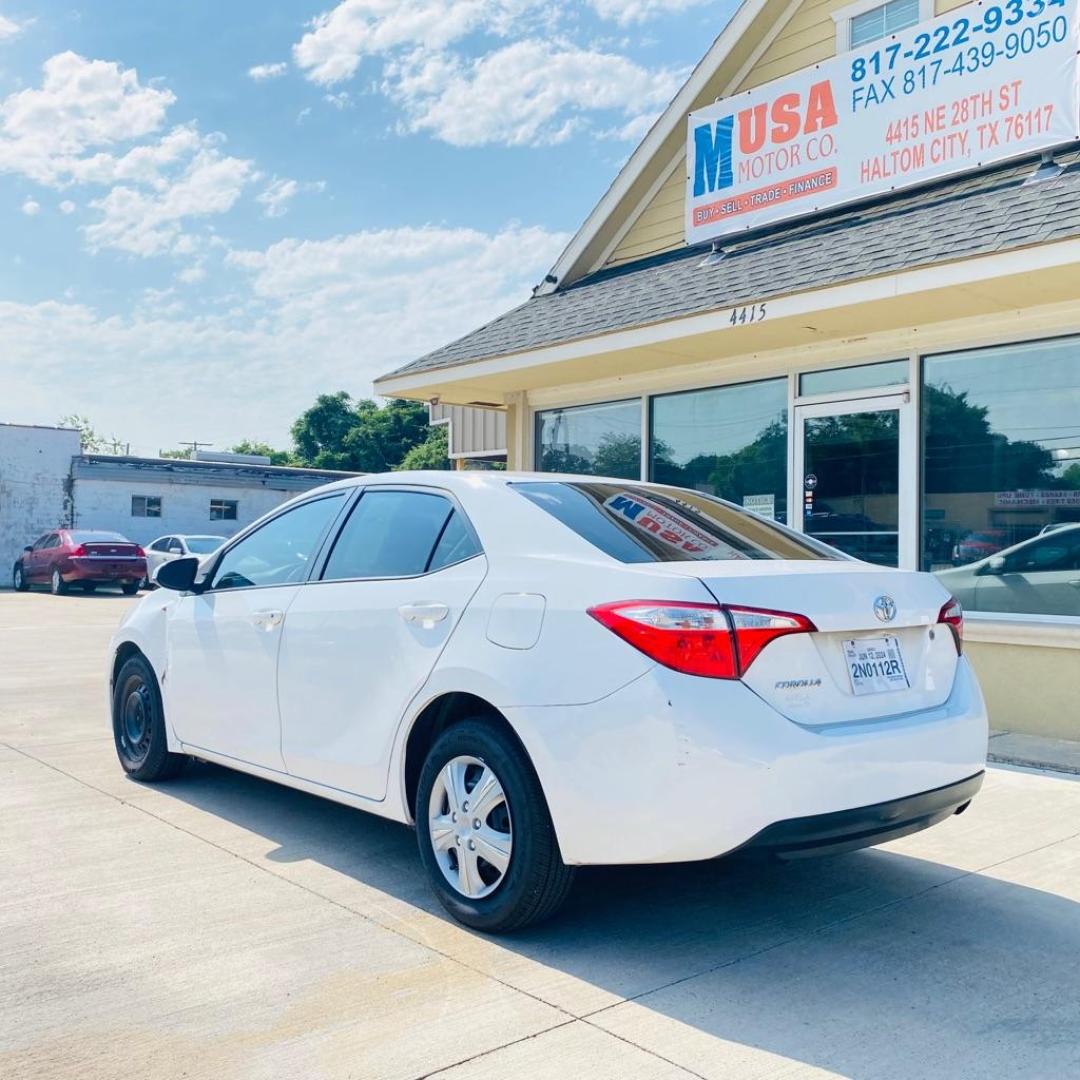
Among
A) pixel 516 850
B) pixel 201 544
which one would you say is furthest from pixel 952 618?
pixel 201 544

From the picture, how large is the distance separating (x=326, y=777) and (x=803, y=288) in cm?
484

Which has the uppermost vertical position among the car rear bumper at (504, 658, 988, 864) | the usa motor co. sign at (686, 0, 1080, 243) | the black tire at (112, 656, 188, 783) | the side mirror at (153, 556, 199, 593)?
the usa motor co. sign at (686, 0, 1080, 243)

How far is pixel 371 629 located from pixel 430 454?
176 feet

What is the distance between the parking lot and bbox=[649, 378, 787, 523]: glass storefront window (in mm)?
4231

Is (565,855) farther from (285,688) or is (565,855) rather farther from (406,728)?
(285,688)

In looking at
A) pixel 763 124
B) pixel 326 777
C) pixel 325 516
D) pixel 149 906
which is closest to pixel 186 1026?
pixel 149 906

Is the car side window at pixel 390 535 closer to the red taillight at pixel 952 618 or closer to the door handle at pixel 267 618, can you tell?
the door handle at pixel 267 618

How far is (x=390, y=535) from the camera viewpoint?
457 cm

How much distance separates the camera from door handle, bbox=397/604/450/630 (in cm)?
401

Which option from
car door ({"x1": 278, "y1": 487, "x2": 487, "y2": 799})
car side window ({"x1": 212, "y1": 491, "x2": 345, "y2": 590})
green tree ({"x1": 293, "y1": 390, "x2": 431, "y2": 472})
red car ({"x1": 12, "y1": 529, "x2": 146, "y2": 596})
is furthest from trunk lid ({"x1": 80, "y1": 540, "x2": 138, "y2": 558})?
green tree ({"x1": 293, "y1": 390, "x2": 431, "y2": 472})

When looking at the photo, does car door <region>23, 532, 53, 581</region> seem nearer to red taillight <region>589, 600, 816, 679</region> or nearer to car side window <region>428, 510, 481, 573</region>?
car side window <region>428, 510, 481, 573</region>

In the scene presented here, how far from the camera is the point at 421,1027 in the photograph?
123 inches

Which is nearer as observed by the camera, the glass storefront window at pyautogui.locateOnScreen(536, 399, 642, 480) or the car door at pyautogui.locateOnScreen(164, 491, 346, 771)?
the car door at pyautogui.locateOnScreen(164, 491, 346, 771)

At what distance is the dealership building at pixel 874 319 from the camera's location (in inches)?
285
